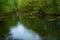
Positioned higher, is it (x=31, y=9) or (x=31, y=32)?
(x=31, y=32)

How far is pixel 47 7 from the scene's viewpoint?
44875 millimetres

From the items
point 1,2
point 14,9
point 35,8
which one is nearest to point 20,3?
point 14,9

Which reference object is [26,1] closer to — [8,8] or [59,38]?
[8,8]

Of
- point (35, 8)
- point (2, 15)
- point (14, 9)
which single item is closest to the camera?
point (2, 15)

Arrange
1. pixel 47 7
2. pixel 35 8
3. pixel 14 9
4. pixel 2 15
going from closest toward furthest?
pixel 2 15, pixel 47 7, pixel 35 8, pixel 14 9

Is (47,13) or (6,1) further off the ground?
(6,1)

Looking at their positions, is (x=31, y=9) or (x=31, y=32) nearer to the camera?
(x=31, y=32)

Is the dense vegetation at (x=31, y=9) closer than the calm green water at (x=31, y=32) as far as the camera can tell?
No

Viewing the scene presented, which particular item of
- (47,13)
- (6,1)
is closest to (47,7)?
(47,13)

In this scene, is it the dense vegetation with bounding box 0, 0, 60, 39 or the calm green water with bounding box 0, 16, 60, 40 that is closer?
the calm green water with bounding box 0, 16, 60, 40

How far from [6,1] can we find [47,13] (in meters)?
10.3

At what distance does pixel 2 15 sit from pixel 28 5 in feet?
32.2

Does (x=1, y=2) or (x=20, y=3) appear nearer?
(x=1, y=2)

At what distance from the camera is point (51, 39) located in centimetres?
1708
